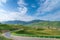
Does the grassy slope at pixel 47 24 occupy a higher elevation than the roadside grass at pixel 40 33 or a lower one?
higher

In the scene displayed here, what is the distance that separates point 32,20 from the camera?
1.85m

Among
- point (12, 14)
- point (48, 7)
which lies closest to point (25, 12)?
point (12, 14)

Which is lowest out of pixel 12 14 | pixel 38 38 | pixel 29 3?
pixel 38 38

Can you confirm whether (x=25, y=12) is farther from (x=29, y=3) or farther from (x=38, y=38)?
(x=38, y=38)

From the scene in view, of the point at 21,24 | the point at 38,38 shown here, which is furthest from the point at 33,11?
the point at 38,38

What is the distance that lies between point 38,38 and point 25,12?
0.36 meters

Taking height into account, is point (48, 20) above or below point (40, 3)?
below

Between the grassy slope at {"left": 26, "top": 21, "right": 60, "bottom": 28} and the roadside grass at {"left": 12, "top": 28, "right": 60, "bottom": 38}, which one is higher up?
the grassy slope at {"left": 26, "top": 21, "right": 60, "bottom": 28}

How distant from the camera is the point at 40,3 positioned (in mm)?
1838

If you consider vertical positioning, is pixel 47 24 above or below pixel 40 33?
above

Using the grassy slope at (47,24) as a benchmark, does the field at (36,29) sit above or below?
below

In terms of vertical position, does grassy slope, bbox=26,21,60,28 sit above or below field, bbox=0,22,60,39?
above

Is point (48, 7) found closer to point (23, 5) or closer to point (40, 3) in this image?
point (40, 3)

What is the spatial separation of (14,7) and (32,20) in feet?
0.91
